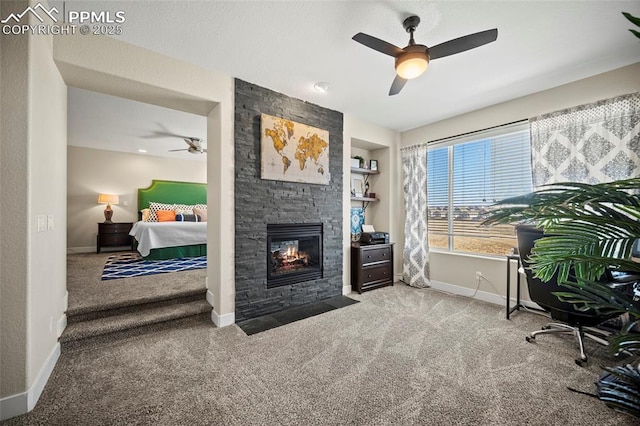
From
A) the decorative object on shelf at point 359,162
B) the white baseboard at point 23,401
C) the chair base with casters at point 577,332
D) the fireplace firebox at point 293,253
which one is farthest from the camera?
the decorative object on shelf at point 359,162

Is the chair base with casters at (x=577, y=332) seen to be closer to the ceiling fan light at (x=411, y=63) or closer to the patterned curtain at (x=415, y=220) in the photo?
the patterned curtain at (x=415, y=220)

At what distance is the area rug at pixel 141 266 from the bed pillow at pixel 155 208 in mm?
1257

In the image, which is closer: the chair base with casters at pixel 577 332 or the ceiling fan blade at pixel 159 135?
the chair base with casters at pixel 577 332

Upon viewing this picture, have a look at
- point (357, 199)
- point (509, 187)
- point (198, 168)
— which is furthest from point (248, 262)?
point (198, 168)

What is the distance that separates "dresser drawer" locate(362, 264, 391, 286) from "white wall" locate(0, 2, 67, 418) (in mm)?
3308

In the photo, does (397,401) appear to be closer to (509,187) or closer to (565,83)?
(509,187)

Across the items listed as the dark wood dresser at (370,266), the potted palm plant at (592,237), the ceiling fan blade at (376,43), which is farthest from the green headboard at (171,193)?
the potted palm plant at (592,237)

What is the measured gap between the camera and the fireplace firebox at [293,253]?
3.12 m

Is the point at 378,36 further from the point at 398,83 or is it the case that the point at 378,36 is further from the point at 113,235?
the point at 113,235

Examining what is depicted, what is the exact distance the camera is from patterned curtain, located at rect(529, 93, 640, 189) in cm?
245

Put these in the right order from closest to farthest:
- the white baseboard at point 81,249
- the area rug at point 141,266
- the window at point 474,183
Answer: the window at point 474,183 → the area rug at point 141,266 → the white baseboard at point 81,249

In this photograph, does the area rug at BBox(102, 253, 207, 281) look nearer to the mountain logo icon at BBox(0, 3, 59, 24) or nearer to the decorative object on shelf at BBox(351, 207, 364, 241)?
the decorative object on shelf at BBox(351, 207, 364, 241)

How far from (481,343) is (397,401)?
122 cm

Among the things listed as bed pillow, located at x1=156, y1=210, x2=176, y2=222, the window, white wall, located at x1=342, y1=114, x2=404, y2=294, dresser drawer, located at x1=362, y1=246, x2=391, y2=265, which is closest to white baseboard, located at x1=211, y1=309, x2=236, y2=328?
dresser drawer, located at x1=362, y1=246, x2=391, y2=265
